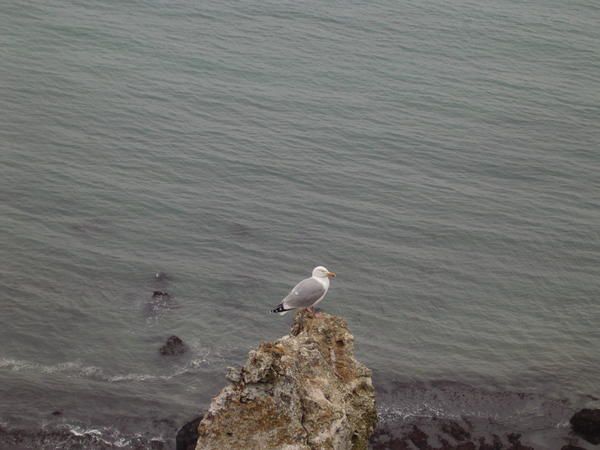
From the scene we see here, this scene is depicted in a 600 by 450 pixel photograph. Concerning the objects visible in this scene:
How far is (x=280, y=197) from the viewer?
3728 cm

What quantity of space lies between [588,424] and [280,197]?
57.5ft

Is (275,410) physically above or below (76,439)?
above

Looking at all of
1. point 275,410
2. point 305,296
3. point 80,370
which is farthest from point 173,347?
point 275,410

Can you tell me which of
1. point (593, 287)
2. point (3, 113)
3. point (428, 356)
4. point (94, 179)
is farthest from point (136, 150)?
point (593, 287)

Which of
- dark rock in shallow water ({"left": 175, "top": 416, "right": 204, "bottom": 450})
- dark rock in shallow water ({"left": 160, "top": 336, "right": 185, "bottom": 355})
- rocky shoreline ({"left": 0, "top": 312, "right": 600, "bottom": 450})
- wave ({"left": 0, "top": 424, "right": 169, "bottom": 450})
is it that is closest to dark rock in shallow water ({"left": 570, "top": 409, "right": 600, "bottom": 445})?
rocky shoreline ({"left": 0, "top": 312, "right": 600, "bottom": 450})

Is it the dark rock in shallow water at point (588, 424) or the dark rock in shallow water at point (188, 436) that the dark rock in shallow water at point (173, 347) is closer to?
the dark rock in shallow water at point (188, 436)

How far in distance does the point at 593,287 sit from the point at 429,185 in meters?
9.70

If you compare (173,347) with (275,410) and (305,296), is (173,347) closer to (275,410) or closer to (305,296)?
(305,296)

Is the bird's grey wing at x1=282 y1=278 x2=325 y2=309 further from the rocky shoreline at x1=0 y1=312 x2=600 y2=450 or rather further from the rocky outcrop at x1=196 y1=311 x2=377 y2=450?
the rocky outcrop at x1=196 y1=311 x2=377 y2=450

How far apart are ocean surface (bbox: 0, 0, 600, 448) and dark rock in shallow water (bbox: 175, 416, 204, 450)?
2.55ft

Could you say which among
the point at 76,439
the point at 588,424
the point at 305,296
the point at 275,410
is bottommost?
the point at 76,439

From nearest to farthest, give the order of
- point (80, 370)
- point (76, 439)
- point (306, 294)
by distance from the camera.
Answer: point (306, 294) < point (76, 439) < point (80, 370)

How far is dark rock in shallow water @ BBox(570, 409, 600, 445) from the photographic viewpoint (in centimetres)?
2406

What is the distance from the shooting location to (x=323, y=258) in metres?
33.1
